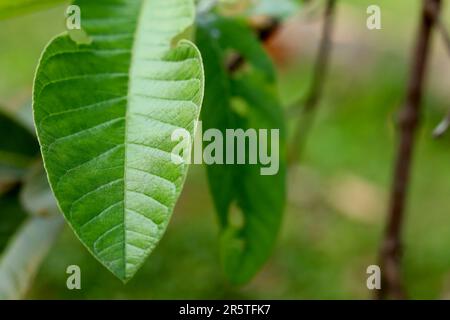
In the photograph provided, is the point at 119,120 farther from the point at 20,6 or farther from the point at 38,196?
the point at 38,196

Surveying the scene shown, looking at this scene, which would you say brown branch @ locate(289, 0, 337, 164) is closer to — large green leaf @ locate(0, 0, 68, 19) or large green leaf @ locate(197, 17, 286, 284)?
large green leaf @ locate(197, 17, 286, 284)

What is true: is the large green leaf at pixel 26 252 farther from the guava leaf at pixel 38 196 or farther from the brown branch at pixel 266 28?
the brown branch at pixel 266 28

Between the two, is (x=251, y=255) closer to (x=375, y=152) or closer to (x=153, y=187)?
(x=153, y=187)

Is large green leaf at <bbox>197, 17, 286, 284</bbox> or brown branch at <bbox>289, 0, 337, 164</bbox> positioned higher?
brown branch at <bbox>289, 0, 337, 164</bbox>

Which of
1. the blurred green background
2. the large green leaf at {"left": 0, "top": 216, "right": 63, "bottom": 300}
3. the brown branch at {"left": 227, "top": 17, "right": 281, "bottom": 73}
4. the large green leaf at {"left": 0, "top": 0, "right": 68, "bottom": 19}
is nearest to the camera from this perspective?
the large green leaf at {"left": 0, "top": 0, "right": 68, "bottom": 19}

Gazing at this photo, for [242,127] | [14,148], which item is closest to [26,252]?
[14,148]

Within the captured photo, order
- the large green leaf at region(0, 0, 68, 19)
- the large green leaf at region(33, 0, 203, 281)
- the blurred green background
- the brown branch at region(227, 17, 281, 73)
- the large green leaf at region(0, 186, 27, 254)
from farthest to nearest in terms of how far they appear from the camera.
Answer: the blurred green background → the brown branch at region(227, 17, 281, 73) → the large green leaf at region(0, 186, 27, 254) → the large green leaf at region(0, 0, 68, 19) → the large green leaf at region(33, 0, 203, 281)

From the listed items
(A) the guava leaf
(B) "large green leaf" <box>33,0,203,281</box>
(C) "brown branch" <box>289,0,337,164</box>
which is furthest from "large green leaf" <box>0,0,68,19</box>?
(C) "brown branch" <box>289,0,337,164</box>
